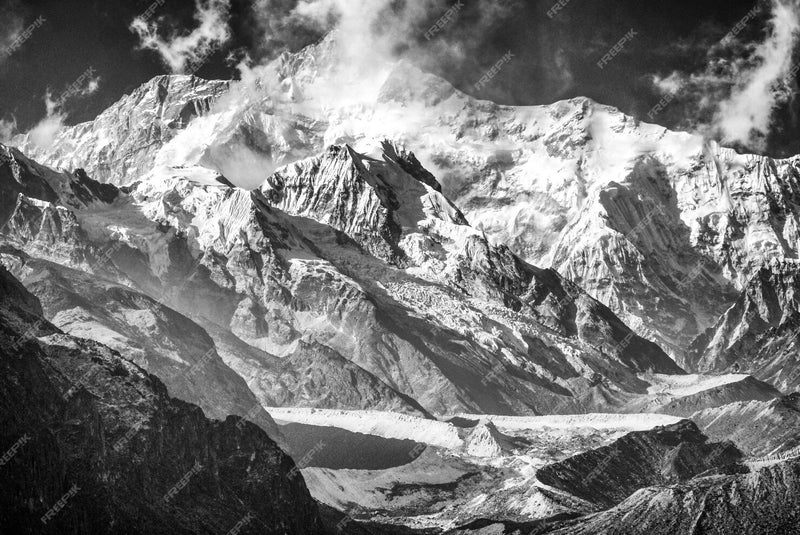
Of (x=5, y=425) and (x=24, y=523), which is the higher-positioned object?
(x=5, y=425)

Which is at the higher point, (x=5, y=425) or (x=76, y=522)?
(x=5, y=425)
